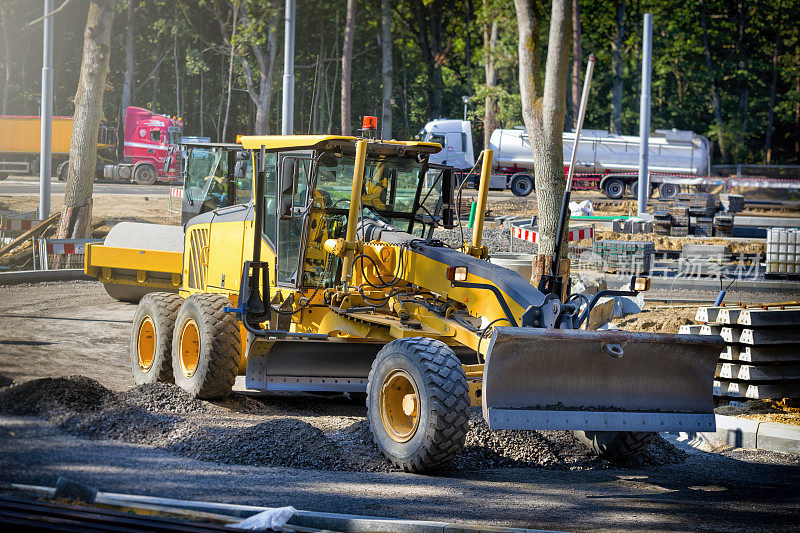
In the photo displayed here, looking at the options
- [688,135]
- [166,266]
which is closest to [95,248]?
[166,266]

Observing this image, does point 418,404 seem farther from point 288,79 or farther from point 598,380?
point 288,79

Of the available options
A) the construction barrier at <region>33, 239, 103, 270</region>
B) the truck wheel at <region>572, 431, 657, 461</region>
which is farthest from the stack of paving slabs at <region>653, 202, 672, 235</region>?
the truck wheel at <region>572, 431, 657, 461</region>

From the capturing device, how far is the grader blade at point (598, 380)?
7074 millimetres

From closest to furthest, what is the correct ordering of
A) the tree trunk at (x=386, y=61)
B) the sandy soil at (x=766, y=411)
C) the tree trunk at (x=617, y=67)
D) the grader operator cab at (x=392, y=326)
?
the grader operator cab at (x=392, y=326), the sandy soil at (x=766, y=411), the tree trunk at (x=386, y=61), the tree trunk at (x=617, y=67)

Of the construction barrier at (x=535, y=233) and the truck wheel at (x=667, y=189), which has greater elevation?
the truck wheel at (x=667, y=189)

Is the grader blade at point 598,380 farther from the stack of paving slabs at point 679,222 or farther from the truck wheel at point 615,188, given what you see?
the truck wheel at point 615,188

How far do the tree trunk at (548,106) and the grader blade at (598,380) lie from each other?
7136 millimetres

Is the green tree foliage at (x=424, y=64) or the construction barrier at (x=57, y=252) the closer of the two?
the construction barrier at (x=57, y=252)

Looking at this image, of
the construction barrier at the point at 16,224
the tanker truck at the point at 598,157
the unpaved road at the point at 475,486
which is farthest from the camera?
the tanker truck at the point at 598,157

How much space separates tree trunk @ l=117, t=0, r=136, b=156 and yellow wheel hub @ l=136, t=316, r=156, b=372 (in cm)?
3132

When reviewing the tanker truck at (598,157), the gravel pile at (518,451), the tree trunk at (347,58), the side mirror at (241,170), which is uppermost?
the tree trunk at (347,58)

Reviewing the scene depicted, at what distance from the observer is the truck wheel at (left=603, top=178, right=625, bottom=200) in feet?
137

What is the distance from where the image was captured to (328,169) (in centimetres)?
912

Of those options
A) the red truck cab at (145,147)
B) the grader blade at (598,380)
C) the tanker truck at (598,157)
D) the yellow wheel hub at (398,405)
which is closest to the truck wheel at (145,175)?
the red truck cab at (145,147)
